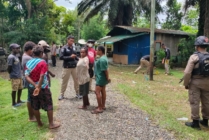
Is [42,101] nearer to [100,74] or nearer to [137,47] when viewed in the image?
[100,74]

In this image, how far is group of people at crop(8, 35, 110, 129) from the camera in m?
4.23

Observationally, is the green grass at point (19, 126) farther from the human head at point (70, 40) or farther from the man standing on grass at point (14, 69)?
the human head at point (70, 40)

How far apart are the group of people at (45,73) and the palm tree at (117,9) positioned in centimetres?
1616

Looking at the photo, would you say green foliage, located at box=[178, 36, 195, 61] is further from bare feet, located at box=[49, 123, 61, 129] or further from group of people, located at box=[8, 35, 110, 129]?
bare feet, located at box=[49, 123, 61, 129]

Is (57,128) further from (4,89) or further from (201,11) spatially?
(201,11)

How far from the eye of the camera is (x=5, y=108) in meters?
6.36

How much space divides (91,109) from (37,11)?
17534 mm

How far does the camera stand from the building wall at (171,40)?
20.2m

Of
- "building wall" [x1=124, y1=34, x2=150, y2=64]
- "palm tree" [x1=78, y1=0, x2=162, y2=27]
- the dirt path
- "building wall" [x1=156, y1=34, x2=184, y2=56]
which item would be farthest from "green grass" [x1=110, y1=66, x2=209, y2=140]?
"palm tree" [x1=78, y1=0, x2=162, y2=27]

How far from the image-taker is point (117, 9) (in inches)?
893

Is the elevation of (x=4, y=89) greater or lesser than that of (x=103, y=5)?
lesser

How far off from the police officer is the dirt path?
97 centimetres

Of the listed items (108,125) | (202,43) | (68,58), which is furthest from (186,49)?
(108,125)

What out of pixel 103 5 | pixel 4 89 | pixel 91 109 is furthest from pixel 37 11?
pixel 91 109
